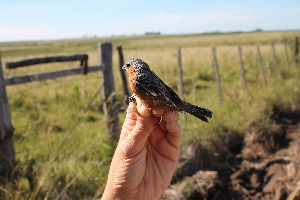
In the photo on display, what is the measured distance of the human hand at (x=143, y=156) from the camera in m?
1.72

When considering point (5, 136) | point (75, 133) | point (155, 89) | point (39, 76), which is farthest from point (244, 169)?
point (155, 89)

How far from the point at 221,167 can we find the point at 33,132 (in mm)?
3991

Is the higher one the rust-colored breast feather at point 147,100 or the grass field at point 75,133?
the rust-colored breast feather at point 147,100

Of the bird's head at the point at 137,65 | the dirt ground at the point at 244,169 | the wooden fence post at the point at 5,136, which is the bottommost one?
the dirt ground at the point at 244,169

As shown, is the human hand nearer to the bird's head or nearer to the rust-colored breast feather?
the rust-colored breast feather

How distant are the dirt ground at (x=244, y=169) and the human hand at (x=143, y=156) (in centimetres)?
251

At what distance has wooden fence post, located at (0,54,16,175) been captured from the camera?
399 cm

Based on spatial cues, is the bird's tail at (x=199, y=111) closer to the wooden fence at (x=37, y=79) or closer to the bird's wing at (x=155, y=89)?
the bird's wing at (x=155, y=89)

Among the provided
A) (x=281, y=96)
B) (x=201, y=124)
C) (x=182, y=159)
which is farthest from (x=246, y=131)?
(x=281, y=96)

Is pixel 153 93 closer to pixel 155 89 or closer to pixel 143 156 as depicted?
pixel 155 89

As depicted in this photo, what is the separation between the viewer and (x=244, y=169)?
538 cm

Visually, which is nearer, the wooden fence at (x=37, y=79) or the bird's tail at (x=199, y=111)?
the bird's tail at (x=199, y=111)

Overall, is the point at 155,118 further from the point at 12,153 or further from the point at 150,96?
the point at 12,153

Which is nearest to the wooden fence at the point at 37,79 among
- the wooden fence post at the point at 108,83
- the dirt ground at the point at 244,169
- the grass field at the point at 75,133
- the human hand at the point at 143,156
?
the wooden fence post at the point at 108,83
